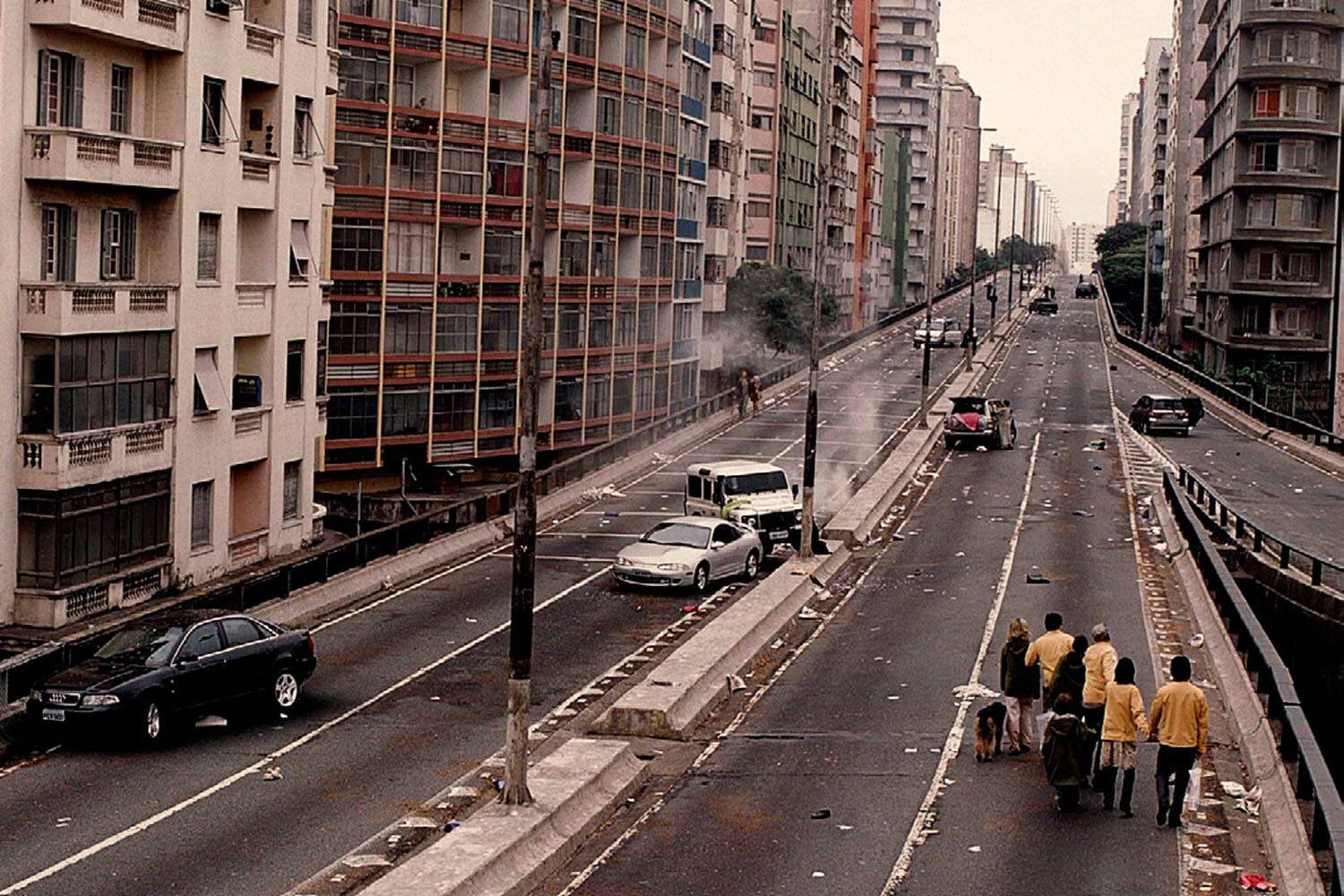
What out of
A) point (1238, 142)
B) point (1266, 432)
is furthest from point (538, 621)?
point (1238, 142)

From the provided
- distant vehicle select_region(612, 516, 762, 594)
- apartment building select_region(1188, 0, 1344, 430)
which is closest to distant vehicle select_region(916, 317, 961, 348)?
apartment building select_region(1188, 0, 1344, 430)

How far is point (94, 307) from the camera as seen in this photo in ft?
121

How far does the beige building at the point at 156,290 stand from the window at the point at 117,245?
0.05 meters

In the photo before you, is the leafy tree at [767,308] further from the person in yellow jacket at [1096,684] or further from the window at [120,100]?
the person in yellow jacket at [1096,684]

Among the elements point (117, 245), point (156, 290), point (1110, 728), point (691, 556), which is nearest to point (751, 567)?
point (691, 556)

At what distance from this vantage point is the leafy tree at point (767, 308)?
10388cm

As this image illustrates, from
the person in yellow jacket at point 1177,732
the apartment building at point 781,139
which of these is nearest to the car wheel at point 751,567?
the person in yellow jacket at point 1177,732

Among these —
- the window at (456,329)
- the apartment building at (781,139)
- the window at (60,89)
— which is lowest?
the window at (456,329)

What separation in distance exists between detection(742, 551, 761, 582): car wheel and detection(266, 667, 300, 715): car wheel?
639 inches

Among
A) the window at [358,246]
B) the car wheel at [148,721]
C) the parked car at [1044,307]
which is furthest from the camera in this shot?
the parked car at [1044,307]

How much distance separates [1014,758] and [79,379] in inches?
861

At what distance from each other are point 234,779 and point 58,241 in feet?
58.9

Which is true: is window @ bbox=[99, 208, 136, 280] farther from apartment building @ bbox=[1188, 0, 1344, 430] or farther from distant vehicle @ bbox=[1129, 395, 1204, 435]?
apartment building @ bbox=[1188, 0, 1344, 430]

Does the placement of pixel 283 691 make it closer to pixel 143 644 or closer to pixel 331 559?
pixel 143 644
